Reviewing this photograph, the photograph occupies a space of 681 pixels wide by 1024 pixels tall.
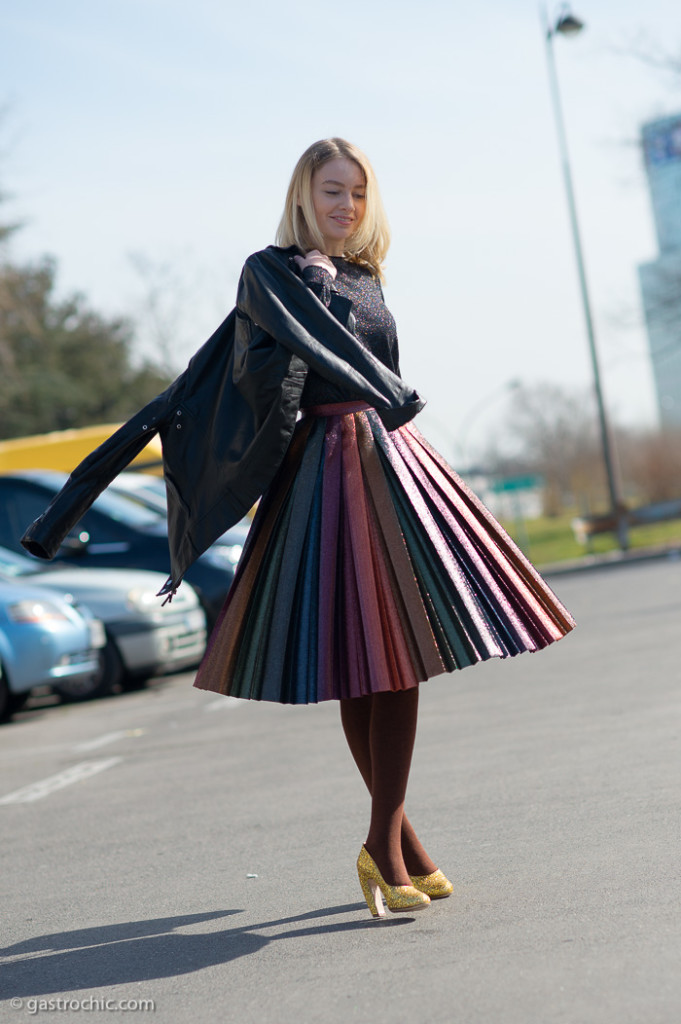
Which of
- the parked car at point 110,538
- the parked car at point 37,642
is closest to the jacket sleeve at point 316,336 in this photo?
the parked car at point 37,642

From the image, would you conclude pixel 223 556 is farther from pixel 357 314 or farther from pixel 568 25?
pixel 568 25

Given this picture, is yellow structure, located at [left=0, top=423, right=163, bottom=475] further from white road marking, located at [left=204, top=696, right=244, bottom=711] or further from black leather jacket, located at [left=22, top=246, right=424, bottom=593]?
black leather jacket, located at [left=22, top=246, right=424, bottom=593]

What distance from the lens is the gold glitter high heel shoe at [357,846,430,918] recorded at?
11.4 feet

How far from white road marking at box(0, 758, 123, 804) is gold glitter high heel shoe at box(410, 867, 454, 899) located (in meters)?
3.08

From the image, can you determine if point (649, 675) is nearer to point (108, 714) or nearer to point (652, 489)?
point (108, 714)

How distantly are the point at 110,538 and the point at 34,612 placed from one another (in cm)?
327

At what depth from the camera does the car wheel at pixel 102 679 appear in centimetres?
1162

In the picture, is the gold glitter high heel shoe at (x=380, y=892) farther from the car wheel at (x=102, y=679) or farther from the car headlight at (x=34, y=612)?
the car wheel at (x=102, y=679)

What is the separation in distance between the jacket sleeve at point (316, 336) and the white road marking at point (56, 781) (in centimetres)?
349

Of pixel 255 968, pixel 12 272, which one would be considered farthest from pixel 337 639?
pixel 12 272

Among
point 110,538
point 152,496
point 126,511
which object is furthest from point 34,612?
point 152,496

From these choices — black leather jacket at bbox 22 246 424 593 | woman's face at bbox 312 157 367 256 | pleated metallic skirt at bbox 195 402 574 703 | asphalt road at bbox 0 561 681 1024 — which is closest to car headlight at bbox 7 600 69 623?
asphalt road at bbox 0 561 681 1024

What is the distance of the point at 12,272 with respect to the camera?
29.6 metres

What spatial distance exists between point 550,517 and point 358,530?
7332 cm
